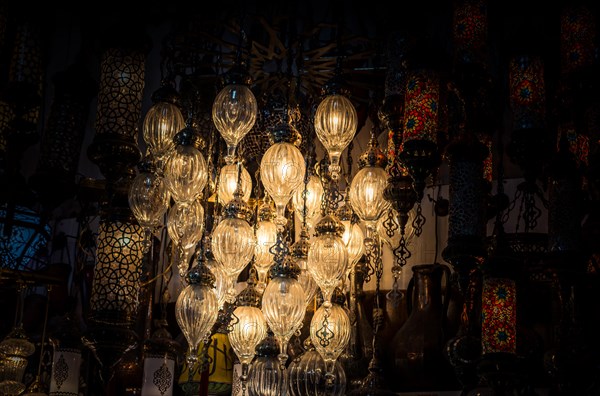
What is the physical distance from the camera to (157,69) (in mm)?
6527

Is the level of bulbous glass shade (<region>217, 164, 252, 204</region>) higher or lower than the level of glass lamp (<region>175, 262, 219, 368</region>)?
higher

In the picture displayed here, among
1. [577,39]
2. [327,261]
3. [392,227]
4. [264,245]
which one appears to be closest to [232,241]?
[327,261]

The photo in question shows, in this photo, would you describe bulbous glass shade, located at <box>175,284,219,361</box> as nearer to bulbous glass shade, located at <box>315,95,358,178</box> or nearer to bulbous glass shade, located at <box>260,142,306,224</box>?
bulbous glass shade, located at <box>260,142,306,224</box>

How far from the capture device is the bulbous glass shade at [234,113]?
4.36m

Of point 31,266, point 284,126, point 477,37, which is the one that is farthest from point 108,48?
point 31,266

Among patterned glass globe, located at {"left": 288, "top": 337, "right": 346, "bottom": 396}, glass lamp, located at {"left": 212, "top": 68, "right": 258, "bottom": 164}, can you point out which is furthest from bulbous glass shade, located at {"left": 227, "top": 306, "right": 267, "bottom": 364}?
glass lamp, located at {"left": 212, "top": 68, "right": 258, "bottom": 164}

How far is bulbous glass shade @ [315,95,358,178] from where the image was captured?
450cm

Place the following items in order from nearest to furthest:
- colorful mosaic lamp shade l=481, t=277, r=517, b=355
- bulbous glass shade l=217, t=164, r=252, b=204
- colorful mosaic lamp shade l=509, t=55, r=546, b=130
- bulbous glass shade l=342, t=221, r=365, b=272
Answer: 1. colorful mosaic lamp shade l=481, t=277, r=517, b=355
2. colorful mosaic lamp shade l=509, t=55, r=546, b=130
3. bulbous glass shade l=342, t=221, r=365, b=272
4. bulbous glass shade l=217, t=164, r=252, b=204

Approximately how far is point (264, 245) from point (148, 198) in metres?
0.66

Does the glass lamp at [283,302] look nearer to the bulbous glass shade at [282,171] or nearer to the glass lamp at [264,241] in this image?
the bulbous glass shade at [282,171]

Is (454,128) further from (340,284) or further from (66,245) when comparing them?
(66,245)

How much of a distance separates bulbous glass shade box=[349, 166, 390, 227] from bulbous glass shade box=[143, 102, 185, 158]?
0.87 meters

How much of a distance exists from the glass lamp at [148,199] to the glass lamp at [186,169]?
0.42 feet

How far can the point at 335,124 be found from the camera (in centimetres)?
450
